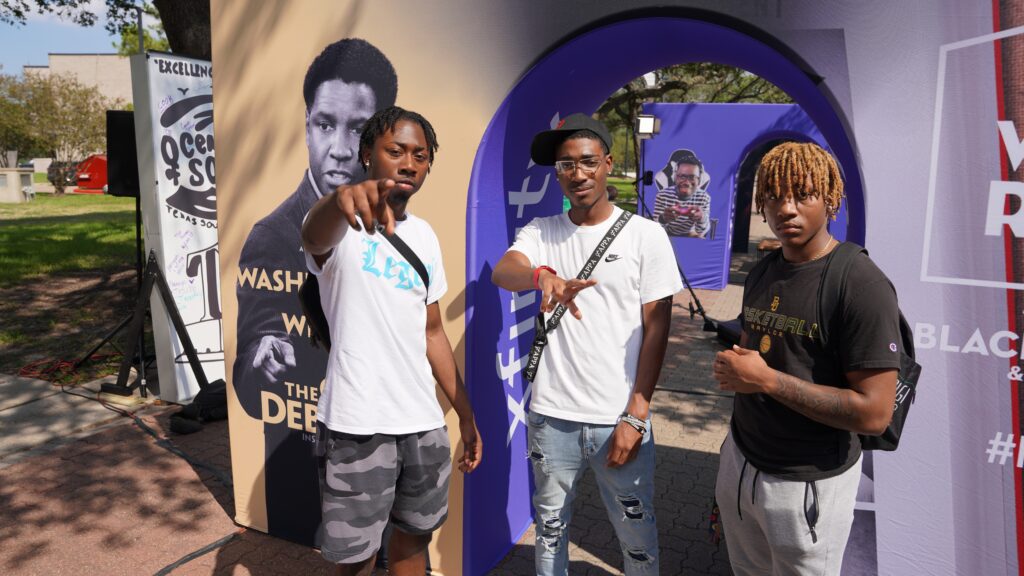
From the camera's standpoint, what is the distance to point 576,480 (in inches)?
108

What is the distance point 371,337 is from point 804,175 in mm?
1486

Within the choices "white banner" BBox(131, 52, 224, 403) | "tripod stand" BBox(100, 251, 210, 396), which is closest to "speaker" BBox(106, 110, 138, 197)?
"white banner" BBox(131, 52, 224, 403)

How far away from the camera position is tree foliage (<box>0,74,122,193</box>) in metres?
38.4

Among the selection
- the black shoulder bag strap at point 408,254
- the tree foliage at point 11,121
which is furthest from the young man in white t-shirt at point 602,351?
the tree foliage at point 11,121

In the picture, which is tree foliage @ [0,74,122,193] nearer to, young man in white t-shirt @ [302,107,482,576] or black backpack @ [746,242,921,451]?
young man in white t-shirt @ [302,107,482,576]

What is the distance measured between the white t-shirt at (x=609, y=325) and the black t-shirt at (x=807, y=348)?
0.51 metres

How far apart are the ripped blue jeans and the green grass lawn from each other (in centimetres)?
1246

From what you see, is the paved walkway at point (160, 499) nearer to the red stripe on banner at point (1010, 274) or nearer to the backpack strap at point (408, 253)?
the red stripe on banner at point (1010, 274)

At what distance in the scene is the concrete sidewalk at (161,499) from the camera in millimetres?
3678

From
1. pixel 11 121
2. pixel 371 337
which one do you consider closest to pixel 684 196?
pixel 371 337

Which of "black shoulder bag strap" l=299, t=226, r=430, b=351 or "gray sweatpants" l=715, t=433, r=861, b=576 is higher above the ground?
"black shoulder bag strap" l=299, t=226, r=430, b=351

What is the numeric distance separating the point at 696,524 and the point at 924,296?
87.6 inches

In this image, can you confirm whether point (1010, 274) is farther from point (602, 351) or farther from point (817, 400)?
point (602, 351)

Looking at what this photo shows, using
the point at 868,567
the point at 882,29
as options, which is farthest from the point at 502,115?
the point at 868,567
